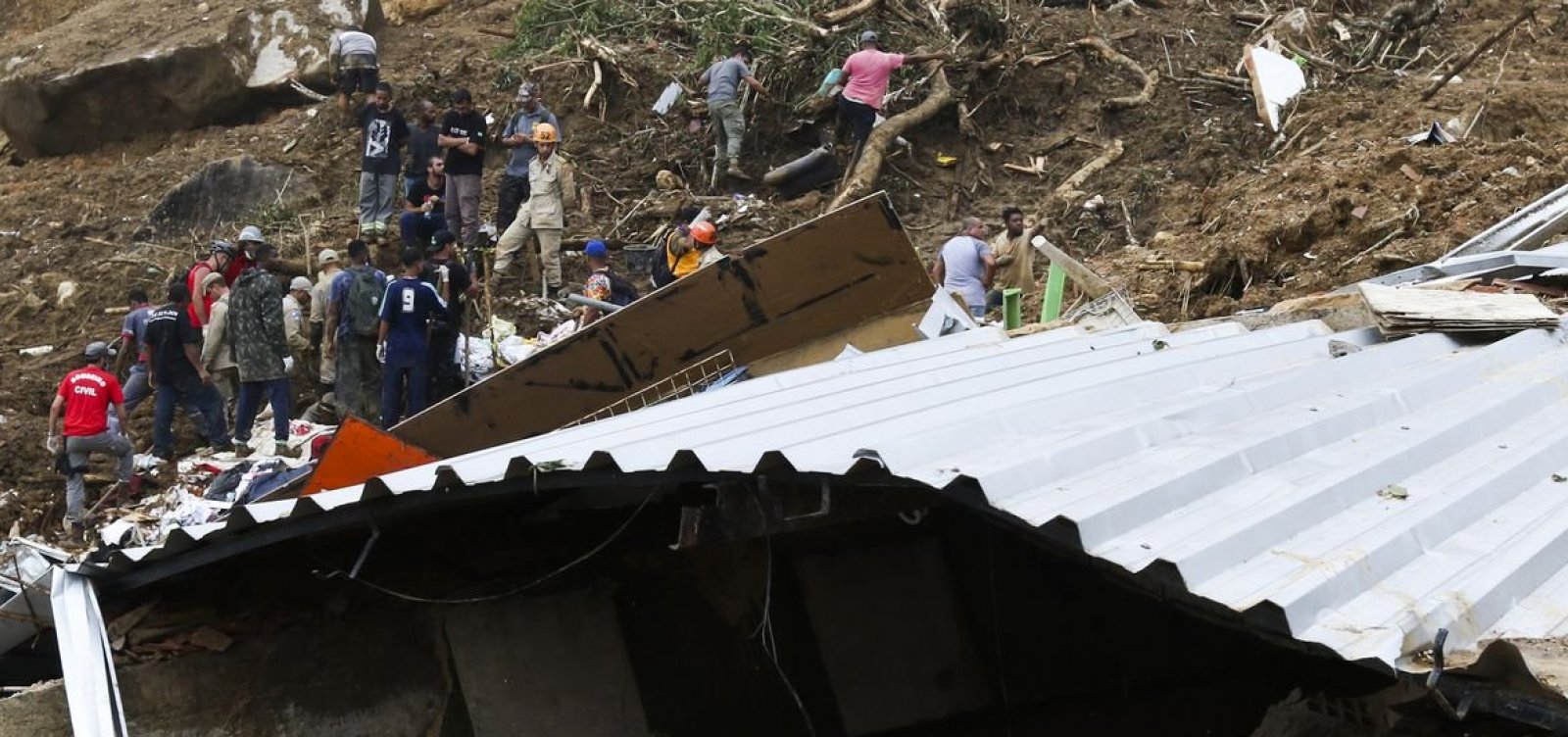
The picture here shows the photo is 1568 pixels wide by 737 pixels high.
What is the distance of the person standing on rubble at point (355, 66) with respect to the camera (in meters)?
16.3

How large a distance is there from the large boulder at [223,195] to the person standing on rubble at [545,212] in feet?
11.7

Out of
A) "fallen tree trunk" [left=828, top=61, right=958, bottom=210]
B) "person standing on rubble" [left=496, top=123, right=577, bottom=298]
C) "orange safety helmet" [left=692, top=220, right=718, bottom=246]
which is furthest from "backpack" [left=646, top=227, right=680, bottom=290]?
"fallen tree trunk" [left=828, top=61, right=958, bottom=210]

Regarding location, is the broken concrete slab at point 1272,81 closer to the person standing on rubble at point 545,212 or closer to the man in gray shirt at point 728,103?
the man in gray shirt at point 728,103

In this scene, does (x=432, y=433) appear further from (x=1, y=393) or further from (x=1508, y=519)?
(x=1, y=393)

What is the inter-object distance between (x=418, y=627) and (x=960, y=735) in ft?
6.43

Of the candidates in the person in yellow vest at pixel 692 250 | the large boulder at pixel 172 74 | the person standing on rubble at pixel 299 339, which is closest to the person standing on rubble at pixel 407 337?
the person standing on rubble at pixel 299 339

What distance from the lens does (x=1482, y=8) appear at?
18.3 metres

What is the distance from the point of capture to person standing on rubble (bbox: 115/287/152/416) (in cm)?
1160

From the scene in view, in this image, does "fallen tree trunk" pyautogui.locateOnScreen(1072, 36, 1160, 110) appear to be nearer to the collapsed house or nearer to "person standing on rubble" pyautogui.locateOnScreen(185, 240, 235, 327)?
"person standing on rubble" pyautogui.locateOnScreen(185, 240, 235, 327)

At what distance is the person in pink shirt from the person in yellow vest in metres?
3.85

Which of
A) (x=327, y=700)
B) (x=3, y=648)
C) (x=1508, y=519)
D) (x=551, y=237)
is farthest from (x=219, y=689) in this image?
(x=551, y=237)

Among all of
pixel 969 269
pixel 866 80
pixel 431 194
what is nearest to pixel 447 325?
pixel 431 194

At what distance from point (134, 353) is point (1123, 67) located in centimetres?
991

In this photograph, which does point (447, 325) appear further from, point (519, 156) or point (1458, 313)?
point (1458, 313)
